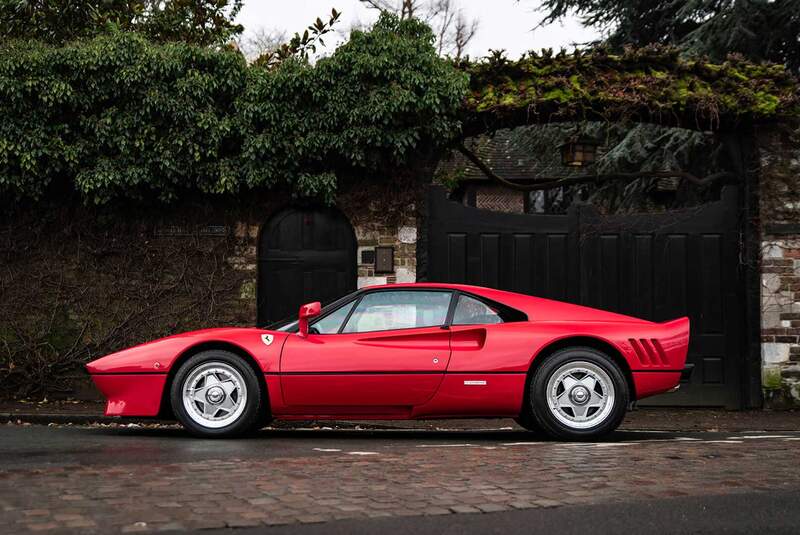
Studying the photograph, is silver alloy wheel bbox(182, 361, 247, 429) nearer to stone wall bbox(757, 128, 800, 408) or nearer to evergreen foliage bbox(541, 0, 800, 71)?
stone wall bbox(757, 128, 800, 408)

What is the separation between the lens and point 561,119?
12414 millimetres

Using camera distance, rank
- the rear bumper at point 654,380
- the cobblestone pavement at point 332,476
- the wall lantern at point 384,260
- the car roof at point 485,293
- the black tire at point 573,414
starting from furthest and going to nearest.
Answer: the wall lantern at point 384,260 < the car roof at point 485,293 < the rear bumper at point 654,380 < the black tire at point 573,414 < the cobblestone pavement at point 332,476

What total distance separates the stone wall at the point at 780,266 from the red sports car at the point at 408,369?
4499mm

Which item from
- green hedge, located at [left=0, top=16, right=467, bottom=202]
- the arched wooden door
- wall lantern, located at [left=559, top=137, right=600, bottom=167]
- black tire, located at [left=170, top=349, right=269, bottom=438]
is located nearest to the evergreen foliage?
wall lantern, located at [left=559, top=137, right=600, bottom=167]

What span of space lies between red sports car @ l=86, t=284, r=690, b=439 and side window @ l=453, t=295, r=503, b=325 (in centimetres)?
1

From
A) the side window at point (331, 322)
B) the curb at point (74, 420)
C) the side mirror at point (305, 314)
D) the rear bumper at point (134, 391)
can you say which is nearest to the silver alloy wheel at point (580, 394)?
the side window at point (331, 322)

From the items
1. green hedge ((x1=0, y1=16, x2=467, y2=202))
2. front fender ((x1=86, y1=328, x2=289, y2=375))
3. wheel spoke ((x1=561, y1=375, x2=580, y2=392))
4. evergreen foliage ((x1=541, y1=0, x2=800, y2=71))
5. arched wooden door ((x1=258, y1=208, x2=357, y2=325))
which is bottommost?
wheel spoke ((x1=561, y1=375, x2=580, y2=392))

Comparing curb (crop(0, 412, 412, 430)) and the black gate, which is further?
the black gate

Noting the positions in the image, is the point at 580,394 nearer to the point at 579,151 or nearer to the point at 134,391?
the point at 134,391

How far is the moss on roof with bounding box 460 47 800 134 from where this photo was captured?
12094 mm

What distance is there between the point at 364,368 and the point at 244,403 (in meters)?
0.98

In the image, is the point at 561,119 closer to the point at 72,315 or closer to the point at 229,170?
the point at 229,170

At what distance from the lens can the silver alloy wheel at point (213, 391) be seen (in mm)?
8000

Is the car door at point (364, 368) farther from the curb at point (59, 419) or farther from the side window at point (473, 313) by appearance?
the curb at point (59, 419)
